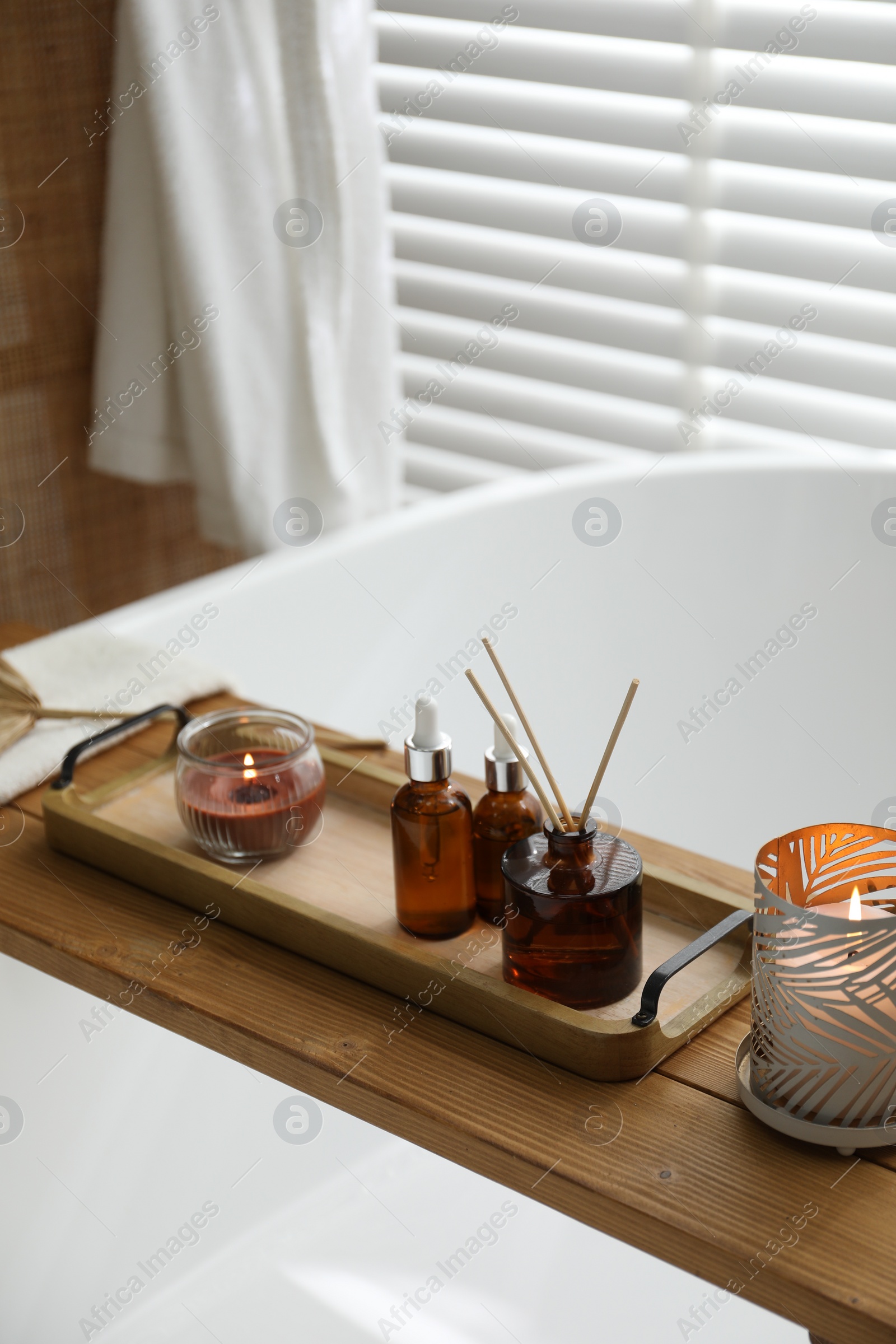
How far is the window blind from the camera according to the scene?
5.14 ft

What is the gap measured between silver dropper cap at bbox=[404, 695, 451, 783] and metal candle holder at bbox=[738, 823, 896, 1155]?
0.18m

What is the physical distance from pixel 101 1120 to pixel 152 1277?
13 cm

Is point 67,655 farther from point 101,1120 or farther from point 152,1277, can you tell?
point 152,1277

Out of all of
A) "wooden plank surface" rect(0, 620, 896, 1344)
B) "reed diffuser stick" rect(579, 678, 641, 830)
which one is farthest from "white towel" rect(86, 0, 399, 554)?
"reed diffuser stick" rect(579, 678, 641, 830)

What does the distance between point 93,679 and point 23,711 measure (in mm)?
83

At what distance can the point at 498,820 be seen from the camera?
76cm

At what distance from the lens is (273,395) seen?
1630mm

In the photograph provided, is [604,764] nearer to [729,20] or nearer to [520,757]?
[520,757]

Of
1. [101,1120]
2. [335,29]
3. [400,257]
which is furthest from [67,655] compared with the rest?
[400,257]

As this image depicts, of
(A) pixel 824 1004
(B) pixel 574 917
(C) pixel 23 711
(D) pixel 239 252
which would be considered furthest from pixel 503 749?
(D) pixel 239 252

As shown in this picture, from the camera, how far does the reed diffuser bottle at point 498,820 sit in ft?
2.43

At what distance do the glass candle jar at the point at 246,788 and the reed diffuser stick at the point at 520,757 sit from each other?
0.19 metres

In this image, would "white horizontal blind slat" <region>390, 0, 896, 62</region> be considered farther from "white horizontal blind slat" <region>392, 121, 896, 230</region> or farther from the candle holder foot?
Answer: the candle holder foot

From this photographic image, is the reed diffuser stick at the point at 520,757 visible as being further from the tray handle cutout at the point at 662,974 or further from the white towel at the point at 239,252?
the white towel at the point at 239,252
